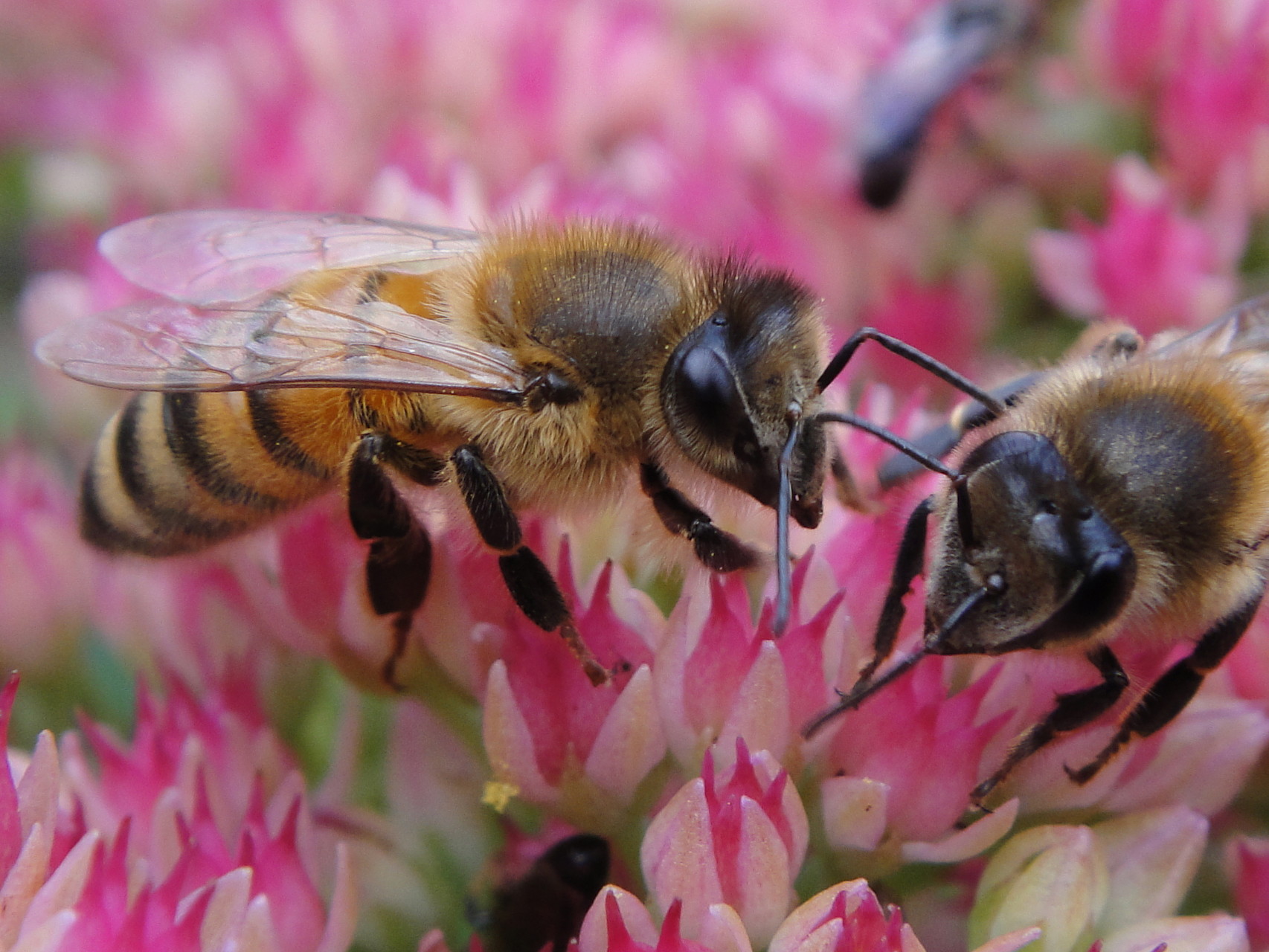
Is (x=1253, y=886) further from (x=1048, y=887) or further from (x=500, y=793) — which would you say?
(x=500, y=793)

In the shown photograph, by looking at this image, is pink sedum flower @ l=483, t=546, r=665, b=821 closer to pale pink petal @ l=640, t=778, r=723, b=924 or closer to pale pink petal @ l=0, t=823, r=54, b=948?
pale pink petal @ l=640, t=778, r=723, b=924

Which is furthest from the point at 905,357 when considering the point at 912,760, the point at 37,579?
the point at 37,579

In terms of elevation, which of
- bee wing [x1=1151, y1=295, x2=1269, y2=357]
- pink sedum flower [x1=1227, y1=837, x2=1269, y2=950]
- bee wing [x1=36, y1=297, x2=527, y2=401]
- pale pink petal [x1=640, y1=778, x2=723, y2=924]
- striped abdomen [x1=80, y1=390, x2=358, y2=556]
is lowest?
pink sedum flower [x1=1227, y1=837, x2=1269, y2=950]

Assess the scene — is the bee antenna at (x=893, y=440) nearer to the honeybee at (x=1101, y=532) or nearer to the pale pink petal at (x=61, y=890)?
the honeybee at (x=1101, y=532)

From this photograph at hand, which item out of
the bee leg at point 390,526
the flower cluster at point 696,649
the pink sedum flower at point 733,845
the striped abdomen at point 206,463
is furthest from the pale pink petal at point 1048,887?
the striped abdomen at point 206,463

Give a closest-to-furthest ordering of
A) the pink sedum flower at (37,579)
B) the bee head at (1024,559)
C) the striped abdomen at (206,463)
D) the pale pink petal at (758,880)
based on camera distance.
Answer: the bee head at (1024,559)
the pale pink petal at (758,880)
the striped abdomen at (206,463)
the pink sedum flower at (37,579)

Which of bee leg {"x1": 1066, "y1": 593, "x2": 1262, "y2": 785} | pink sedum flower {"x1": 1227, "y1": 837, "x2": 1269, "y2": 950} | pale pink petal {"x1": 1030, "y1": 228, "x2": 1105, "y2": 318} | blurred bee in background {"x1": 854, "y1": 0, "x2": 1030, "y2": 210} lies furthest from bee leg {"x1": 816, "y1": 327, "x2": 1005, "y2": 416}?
blurred bee in background {"x1": 854, "y1": 0, "x2": 1030, "y2": 210}
